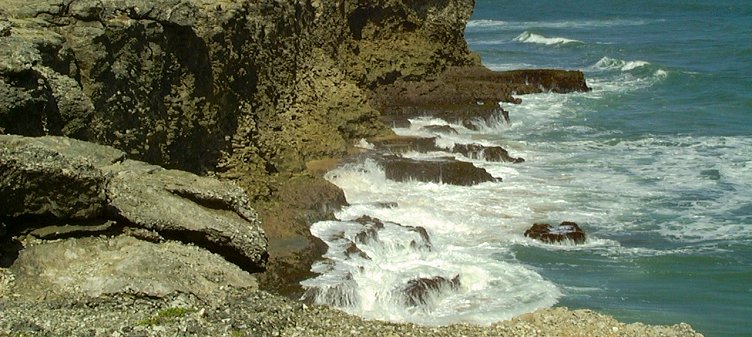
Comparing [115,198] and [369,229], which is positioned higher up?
[115,198]

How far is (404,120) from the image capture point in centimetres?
3406

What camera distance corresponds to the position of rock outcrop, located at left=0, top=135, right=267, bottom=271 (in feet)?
41.7

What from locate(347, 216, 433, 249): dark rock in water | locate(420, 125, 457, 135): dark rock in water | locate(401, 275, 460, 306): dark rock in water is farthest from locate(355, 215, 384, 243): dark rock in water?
locate(420, 125, 457, 135): dark rock in water

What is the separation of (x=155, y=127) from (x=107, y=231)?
589 cm

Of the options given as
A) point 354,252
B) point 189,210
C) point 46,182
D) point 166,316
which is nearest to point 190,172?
point 354,252

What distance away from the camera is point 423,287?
18.8 meters

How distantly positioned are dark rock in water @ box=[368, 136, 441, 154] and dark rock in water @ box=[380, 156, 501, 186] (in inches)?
60.2

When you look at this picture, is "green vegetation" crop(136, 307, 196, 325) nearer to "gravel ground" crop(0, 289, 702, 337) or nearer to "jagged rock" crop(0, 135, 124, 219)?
"gravel ground" crop(0, 289, 702, 337)

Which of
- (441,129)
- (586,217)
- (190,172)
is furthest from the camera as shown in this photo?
(441,129)

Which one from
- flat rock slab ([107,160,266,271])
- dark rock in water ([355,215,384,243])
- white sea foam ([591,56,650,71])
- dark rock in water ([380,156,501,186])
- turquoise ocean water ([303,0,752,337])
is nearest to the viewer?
flat rock slab ([107,160,266,271])

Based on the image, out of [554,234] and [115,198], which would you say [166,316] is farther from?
[554,234]

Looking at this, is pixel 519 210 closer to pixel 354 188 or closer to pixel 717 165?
pixel 354 188

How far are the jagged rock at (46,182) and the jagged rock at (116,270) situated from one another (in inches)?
17.3

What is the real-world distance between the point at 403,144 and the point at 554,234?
23.3 ft
